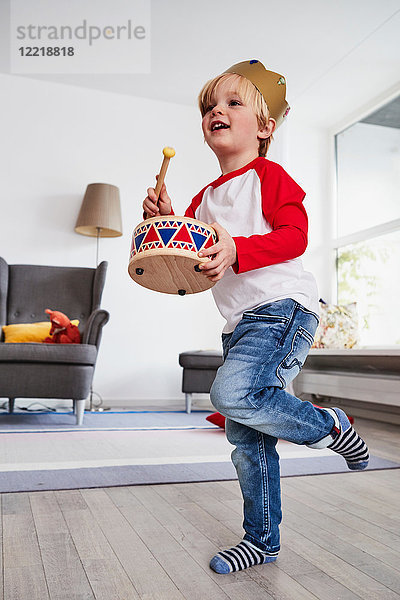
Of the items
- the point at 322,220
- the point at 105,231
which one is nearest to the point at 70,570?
the point at 105,231

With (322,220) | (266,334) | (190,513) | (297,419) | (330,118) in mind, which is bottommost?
(190,513)

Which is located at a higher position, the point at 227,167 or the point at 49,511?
the point at 227,167

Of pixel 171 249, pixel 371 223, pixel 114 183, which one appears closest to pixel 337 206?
pixel 371 223

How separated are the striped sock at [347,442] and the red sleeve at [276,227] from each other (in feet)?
1.11

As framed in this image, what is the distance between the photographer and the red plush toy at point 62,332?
3.13 m

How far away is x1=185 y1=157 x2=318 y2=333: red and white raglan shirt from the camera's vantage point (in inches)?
39.7

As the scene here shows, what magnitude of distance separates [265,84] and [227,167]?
0.65 feet

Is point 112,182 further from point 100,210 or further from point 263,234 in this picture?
point 263,234

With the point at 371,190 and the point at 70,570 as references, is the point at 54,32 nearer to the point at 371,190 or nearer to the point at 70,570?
the point at 371,190

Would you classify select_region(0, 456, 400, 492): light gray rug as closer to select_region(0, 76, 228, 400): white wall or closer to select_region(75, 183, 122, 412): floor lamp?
select_region(75, 183, 122, 412): floor lamp

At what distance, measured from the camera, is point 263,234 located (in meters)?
1.09

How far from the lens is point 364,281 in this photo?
4777mm

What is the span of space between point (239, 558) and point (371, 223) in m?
4.08

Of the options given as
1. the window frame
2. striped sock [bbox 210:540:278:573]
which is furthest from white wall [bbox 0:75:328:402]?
striped sock [bbox 210:540:278:573]
